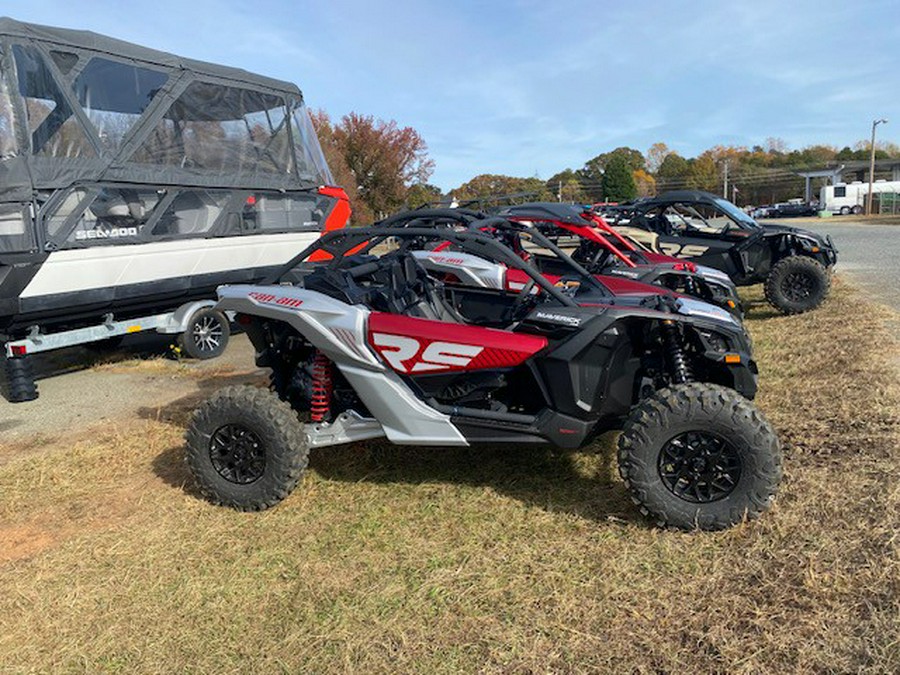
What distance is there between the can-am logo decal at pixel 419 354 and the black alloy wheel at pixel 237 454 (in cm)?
92

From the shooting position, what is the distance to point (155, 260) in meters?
7.35

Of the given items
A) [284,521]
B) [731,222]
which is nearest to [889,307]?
[731,222]

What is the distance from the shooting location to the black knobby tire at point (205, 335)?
8.05 m

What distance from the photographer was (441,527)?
3650 mm

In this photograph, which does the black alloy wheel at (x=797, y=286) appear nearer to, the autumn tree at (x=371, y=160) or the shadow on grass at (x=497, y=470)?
the shadow on grass at (x=497, y=470)

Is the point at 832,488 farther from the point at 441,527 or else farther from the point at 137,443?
the point at 137,443

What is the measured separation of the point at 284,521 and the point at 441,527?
2.91 feet

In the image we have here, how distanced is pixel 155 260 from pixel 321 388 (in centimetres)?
417

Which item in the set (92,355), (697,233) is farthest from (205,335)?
(697,233)

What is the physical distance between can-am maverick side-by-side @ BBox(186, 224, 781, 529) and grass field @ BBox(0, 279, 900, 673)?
0.26 m

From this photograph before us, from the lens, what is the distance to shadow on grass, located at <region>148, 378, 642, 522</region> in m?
3.85

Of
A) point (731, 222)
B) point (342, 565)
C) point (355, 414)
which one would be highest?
point (731, 222)

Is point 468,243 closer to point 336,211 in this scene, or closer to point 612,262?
point 612,262

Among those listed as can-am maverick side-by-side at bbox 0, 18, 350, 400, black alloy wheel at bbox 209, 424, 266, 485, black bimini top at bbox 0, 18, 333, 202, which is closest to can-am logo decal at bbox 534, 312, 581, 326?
black alloy wheel at bbox 209, 424, 266, 485
